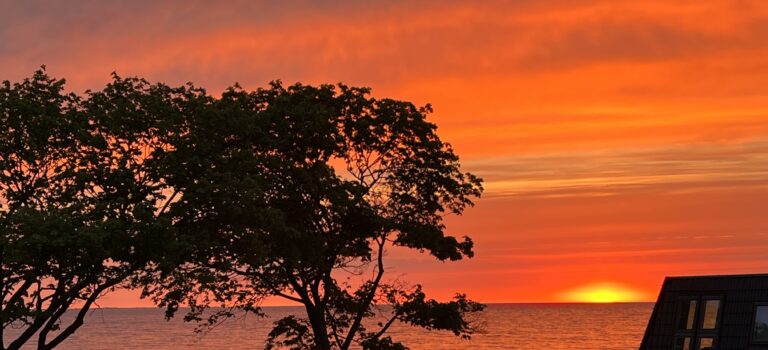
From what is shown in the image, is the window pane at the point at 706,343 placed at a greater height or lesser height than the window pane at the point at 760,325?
lesser

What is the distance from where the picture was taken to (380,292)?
4797 centimetres

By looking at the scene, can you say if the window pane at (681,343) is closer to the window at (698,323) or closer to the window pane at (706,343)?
the window at (698,323)

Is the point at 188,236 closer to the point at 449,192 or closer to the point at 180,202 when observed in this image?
the point at 180,202

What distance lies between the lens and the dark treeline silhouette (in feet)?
117

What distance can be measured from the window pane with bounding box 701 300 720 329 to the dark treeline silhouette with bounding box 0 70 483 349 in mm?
11828

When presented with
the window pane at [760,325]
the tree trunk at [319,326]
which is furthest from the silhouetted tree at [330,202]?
the window pane at [760,325]

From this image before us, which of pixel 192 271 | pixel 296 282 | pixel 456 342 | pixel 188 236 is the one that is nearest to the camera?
pixel 188 236

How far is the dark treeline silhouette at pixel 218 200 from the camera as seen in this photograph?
117 ft

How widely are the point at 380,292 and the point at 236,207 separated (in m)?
13.4

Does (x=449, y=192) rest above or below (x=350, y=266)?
above

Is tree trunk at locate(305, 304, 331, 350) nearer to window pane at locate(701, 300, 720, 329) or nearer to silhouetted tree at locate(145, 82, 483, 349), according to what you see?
silhouetted tree at locate(145, 82, 483, 349)

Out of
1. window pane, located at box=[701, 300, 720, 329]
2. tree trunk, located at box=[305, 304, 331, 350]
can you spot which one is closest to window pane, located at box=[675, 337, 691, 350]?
window pane, located at box=[701, 300, 720, 329]

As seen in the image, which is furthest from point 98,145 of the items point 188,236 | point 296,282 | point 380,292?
point 380,292

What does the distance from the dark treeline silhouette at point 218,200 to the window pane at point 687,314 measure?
35.7 ft
